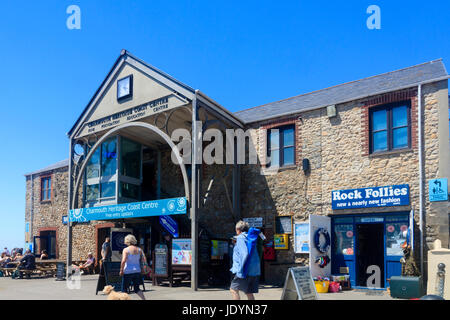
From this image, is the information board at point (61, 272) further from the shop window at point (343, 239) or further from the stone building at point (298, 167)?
the shop window at point (343, 239)

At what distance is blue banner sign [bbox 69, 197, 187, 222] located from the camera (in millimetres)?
12195

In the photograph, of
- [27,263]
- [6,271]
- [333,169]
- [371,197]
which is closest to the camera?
[371,197]

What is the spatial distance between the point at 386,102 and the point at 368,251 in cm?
463

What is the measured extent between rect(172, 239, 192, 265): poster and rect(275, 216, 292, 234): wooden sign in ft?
9.95

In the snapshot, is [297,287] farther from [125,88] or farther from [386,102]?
[125,88]

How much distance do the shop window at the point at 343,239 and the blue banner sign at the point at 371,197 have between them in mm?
662

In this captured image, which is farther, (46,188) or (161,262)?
(46,188)

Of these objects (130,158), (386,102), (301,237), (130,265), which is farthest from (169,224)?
(386,102)

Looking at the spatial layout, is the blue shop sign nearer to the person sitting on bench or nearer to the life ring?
the life ring

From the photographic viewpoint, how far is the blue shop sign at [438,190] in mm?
10477

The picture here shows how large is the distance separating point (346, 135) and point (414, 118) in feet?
6.39

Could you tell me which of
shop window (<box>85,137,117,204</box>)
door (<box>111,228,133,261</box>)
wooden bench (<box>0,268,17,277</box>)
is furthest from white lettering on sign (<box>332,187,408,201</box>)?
wooden bench (<box>0,268,17,277</box>)

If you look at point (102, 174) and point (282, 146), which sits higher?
point (282, 146)

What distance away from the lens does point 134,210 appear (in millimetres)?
13555
